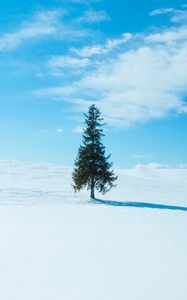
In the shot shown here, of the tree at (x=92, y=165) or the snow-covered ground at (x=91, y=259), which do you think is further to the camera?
the tree at (x=92, y=165)

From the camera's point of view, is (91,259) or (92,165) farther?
(92,165)

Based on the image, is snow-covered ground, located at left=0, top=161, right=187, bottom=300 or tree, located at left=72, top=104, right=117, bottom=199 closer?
snow-covered ground, located at left=0, top=161, right=187, bottom=300

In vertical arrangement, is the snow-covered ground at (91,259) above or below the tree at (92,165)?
below

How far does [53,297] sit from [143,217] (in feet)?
57.3

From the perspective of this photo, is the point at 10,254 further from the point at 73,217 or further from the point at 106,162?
the point at 106,162

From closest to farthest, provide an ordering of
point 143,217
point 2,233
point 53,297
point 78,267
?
point 53,297, point 78,267, point 2,233, point 143,217

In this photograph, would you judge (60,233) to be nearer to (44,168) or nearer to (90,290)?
(90,290)

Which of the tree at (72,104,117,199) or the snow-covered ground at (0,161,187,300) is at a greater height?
the tree at (72,104,117,199)

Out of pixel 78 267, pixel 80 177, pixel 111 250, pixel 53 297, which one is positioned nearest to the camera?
pixel 53 297

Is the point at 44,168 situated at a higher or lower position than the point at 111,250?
higher

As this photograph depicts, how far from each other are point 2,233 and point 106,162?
22670mm

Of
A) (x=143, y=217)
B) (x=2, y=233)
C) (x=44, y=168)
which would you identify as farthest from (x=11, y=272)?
(x=44, y=168)

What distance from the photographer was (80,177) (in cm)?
3719

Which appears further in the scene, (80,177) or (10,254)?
(80,177)
